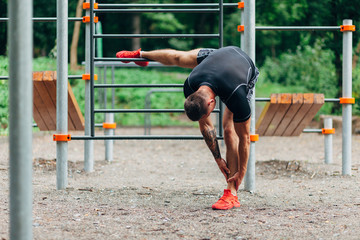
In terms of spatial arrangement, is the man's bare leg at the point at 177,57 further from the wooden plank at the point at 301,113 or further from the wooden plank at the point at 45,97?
the wooden plank at the point at 301,113

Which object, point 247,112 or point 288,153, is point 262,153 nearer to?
point 288,153

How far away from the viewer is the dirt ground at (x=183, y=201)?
10.4 feet

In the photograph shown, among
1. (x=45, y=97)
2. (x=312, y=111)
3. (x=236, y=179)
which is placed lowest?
(x=236, y=179)

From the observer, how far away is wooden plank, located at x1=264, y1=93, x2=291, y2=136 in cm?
522

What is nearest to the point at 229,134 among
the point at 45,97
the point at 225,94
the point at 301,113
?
the point at 225,94

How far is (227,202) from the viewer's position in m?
3.88

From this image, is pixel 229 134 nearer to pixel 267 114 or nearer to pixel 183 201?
pixel 183 201

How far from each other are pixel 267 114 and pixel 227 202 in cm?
182

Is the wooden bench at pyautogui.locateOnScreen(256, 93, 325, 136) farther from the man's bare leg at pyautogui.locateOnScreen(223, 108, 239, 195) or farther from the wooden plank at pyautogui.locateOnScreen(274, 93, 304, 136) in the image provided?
the man's bare leg at pyautogui.locateOnScreen(223, 108, 239, 195)

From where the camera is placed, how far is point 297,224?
11.1 ft

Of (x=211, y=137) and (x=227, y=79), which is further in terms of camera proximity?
(x=211, y=137)

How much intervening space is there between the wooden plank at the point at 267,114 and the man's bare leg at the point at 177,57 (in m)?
1.27

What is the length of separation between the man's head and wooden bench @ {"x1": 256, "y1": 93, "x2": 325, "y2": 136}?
73.1 inches

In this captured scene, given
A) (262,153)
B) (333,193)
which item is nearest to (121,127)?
(262,153)
